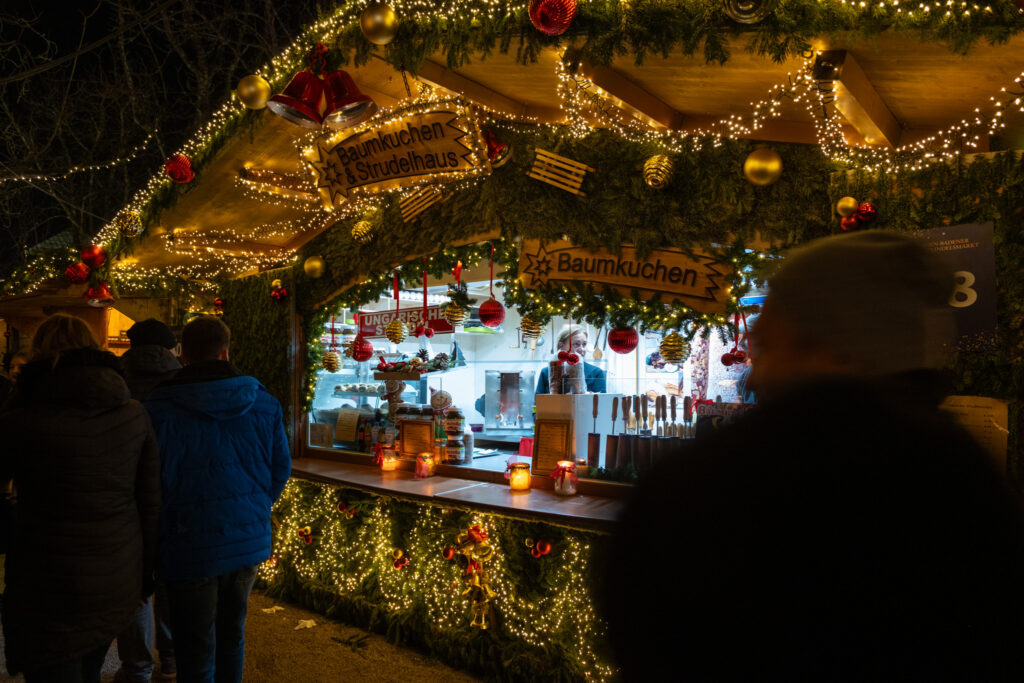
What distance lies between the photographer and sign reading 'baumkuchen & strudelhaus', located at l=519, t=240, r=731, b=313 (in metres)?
3.89

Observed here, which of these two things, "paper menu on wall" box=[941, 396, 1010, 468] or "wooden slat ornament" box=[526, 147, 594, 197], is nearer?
"paper menu on wall" box=[941, 396, 1010, 468]

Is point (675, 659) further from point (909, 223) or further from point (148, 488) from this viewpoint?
point (909, 223)

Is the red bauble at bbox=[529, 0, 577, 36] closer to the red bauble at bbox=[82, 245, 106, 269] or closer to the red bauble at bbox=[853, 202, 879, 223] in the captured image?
the red bauble at bbox=[853, 202, 879, 223]

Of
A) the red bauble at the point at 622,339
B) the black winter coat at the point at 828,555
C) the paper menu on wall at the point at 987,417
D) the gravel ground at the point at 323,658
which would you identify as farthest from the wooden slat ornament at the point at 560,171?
the black winter coat at the point at 828,555

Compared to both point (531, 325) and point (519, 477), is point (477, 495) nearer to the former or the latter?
point (519, 477)

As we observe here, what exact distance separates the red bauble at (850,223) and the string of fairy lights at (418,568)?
213cm

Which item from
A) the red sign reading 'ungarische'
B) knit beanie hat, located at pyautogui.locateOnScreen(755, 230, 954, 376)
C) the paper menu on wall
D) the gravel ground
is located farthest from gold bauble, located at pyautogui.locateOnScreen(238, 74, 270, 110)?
the paper menu on wall

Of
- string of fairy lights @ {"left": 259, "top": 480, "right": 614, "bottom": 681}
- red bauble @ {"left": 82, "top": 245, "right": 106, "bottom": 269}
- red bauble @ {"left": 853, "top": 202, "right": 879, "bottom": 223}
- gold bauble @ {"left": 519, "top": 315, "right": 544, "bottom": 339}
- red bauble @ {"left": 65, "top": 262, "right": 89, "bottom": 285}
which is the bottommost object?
string of fairy lights @ {"left": 259, "top": 480, "right": 614, "bottom": 681}

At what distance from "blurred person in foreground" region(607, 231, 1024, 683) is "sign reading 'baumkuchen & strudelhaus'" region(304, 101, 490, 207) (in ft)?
11.3

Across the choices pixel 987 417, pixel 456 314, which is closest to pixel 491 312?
pixel 456 314

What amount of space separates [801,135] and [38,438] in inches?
149

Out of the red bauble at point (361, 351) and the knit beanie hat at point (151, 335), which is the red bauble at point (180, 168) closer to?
the knit beanie hat at point (151, 335)

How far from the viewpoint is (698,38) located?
274cm

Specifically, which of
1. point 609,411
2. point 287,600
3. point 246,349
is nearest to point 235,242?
point 246,349
